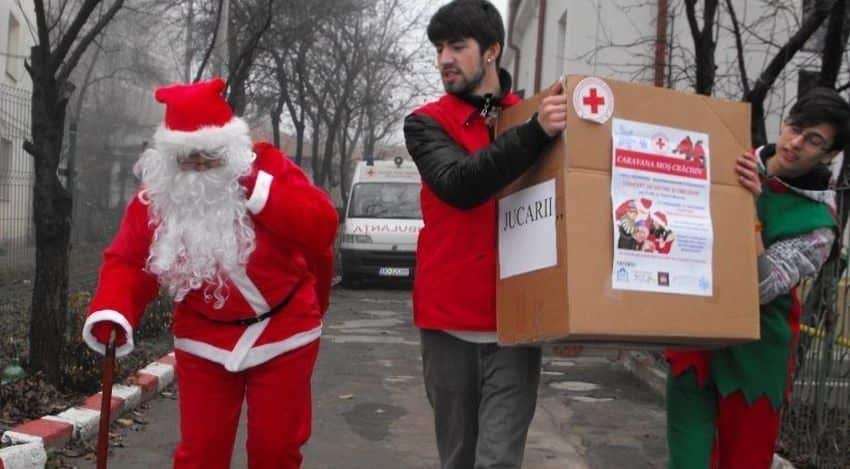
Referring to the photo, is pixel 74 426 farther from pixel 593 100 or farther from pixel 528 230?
pixel 593 100

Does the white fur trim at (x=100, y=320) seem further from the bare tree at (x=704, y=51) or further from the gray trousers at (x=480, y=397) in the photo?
the bare tree at (x=704, y=51)

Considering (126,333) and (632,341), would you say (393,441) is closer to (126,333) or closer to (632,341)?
(126,333)

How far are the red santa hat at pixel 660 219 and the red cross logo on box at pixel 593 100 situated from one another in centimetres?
30

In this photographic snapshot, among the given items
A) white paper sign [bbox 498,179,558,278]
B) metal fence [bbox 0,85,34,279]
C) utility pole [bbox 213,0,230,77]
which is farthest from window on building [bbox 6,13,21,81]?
white paper sign [bbox 498,179,558,278]

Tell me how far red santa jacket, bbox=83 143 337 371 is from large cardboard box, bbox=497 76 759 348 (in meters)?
0.84

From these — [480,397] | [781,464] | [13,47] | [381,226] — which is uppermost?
[13,47]

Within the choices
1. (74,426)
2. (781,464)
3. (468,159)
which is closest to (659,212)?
(468,159)

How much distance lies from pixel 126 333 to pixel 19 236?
8549 millimetres

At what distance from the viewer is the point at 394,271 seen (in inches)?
675

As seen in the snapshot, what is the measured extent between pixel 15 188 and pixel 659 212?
9.47 meters

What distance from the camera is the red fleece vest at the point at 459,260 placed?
124 inches

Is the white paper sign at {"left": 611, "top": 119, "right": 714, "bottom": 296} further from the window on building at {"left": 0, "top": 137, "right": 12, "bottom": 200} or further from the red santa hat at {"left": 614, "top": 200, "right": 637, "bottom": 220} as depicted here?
A: the window on building at {"left": 0, "top": 137, "right": 12, "bottom": 200}

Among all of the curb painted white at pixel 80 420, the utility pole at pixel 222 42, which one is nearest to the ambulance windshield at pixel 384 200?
the utility pole at pixel 222 42

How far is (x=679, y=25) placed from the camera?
51.8ft
